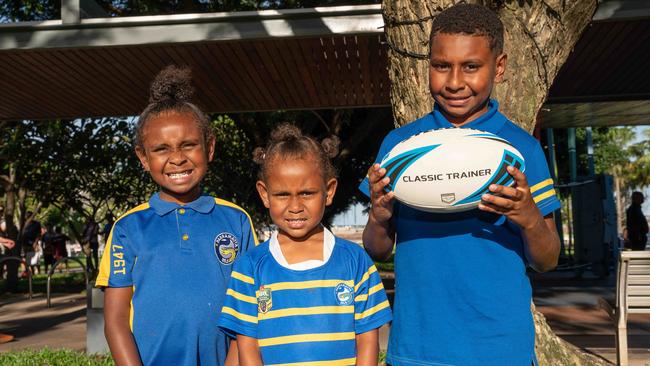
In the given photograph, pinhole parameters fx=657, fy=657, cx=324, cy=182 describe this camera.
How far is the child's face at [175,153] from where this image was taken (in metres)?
2.62

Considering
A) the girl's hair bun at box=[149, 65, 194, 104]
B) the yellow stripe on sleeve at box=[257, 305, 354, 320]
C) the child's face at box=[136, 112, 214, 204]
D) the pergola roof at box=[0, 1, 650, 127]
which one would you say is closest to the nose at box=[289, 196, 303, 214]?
the yellow stripe on sleeve at box=[257, 305, 354, 320]

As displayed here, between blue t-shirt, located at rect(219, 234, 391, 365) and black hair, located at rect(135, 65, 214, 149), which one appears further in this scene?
black hair, located at rect(135, 65, 214, 149)

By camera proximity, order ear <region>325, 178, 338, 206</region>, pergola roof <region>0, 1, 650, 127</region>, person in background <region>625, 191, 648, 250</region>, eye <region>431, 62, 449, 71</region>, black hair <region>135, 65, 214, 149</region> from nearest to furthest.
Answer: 1. eye <region>431, 62, 449, 71</region>
2. ear <region>325, 178, 338, 206</region>
3. black hair <region>135, 65, 214, 149</region>
4. pergola roof <region>0, 1, 650, 127</region>
5. person in background <region>625, 191, 648, 250</region>

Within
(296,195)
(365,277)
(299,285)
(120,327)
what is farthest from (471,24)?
(120,327)

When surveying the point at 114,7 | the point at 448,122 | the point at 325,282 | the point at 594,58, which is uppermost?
the point at 114,7

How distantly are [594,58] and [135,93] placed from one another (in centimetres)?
625

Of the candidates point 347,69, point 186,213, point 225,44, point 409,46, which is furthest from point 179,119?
point 347,69

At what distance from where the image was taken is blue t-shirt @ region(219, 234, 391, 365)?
228 cm

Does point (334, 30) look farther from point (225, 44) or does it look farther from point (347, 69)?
point (347, 69)

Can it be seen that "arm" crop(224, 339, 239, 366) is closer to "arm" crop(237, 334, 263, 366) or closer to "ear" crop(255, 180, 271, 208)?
"arm" crop(237, 334, 263, 366)

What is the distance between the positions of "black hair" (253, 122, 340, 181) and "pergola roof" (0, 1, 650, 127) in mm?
3973

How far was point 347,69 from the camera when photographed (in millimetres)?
8641

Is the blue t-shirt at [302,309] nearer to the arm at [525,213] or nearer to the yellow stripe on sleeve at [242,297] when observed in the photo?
the yellow stripe on sleeve at [242,297]

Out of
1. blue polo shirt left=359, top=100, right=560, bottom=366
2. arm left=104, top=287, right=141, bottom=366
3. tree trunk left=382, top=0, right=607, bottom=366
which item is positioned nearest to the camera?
blue polo shirt left=359, top=100, right=560, bottom=366
